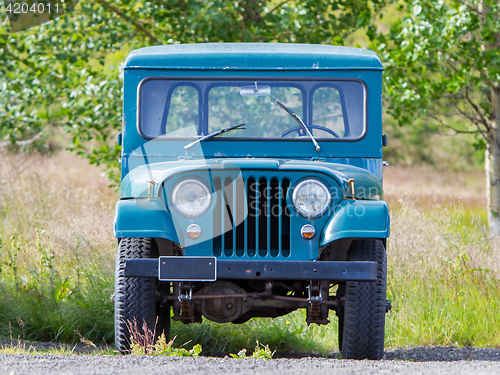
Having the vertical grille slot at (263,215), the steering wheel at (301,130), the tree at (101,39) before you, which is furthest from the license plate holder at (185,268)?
the tree at (101,39)

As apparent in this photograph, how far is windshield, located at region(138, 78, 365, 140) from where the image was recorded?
437 cm

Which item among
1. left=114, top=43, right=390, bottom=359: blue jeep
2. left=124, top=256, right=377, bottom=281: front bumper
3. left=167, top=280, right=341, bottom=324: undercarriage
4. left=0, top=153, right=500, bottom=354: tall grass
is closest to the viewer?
left=124, top=256, right=377, bottom=281: front bumper

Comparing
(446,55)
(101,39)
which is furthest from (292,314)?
(101,39)

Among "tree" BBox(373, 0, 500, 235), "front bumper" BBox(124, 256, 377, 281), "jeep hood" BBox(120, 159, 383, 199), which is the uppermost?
"tree" BBox(373, 0, 500, 235)

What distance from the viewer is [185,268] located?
340 cm

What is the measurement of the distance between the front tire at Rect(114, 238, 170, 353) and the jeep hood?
32cm

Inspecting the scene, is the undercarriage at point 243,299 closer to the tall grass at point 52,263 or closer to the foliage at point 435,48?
the tall grass at point 52,263

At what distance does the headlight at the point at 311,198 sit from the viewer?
3561 millimetres

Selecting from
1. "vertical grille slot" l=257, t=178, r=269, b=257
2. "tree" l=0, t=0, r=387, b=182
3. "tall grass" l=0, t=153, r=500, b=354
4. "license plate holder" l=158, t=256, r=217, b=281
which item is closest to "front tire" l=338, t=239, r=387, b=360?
"vertical grille slot" l=257, t=178, r=269, b=257

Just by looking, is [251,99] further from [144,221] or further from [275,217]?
[144,221]

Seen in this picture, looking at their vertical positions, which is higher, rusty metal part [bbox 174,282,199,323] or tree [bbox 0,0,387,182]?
tree [bbox 0,0,387,182]

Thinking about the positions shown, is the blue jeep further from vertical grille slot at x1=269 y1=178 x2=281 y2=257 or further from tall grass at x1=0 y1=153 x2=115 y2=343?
tall grass at x1=0 y1=153 x2=115 y2=343

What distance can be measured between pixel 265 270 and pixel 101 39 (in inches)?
225

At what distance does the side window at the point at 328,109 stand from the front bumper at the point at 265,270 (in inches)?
52.2
